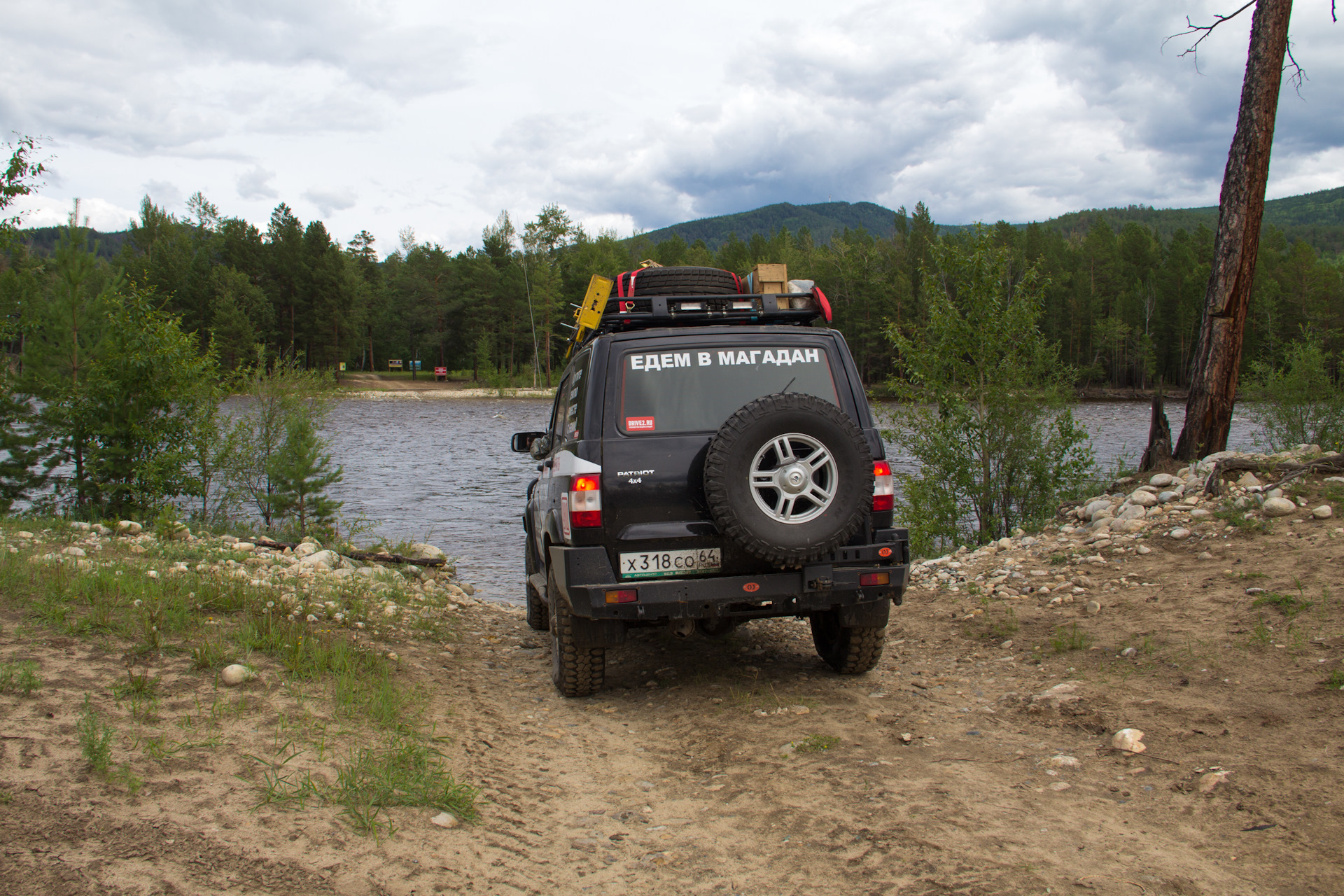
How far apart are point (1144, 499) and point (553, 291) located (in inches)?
2791

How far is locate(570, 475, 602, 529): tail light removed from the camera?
4.75 m

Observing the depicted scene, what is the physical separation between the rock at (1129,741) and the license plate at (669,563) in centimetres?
214

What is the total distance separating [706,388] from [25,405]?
41.6 ft

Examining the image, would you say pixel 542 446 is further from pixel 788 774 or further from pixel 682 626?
pixel 788 774

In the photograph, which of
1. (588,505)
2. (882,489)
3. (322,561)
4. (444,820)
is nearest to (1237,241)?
(882,489)

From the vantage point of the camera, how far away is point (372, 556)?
1099 centimetres

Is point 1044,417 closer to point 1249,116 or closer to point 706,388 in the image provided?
point 1249,116

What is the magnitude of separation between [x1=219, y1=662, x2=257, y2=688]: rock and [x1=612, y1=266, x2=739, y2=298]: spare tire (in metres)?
4.87

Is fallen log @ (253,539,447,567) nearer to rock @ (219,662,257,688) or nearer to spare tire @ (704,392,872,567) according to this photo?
rock @ (219,662,257,688)

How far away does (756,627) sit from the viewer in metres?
7.62

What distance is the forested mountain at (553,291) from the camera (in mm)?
72438

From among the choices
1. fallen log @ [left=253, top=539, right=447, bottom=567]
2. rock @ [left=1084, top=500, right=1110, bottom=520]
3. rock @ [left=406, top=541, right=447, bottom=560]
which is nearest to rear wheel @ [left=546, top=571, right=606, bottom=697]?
fallen log @ [left=253, top=539, right=447, bottom=567]

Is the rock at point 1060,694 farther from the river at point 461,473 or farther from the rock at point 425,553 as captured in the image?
the rock at point 425,553

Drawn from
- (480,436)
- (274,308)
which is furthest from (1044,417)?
(274,308)
